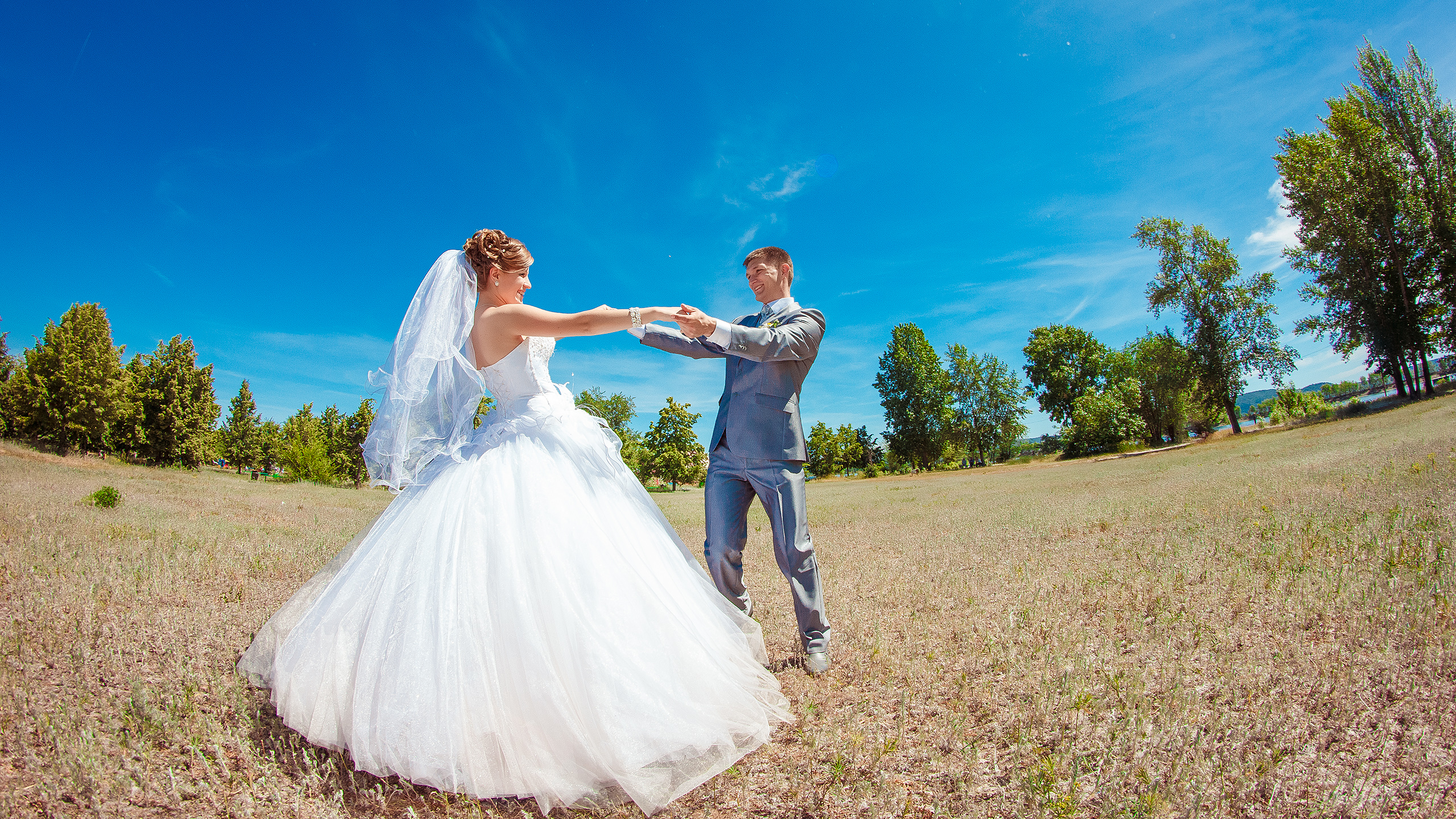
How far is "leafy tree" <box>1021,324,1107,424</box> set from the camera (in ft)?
190

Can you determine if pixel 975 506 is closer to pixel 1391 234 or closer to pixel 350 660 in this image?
pixel 350 660

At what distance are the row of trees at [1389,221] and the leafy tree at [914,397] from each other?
95.8ft

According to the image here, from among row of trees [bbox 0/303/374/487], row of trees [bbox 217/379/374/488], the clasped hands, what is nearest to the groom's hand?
the clasped hands

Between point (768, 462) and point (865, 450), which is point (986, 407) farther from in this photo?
point (768, 462)

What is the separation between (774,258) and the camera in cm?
479

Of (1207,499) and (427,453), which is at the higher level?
(427,453)

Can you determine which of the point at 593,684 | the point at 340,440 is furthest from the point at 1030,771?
the point at 340,440

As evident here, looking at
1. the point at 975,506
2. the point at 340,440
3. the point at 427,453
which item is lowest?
the point at 975,506

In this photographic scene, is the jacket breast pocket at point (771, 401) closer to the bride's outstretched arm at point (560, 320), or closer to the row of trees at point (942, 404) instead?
the bride's outstretched arm at point (560, 320)

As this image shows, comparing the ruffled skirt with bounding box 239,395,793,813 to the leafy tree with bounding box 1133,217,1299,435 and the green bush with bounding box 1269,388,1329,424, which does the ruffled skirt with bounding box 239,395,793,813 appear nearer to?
the leafy tree with bounding box 1133,217,1299,435

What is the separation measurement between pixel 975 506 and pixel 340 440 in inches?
2179

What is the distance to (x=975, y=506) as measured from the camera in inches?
636

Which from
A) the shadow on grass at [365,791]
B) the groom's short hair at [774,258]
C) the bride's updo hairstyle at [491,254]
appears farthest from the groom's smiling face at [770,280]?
the shadow on grass at [365,791]

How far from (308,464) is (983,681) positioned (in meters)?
49.2
